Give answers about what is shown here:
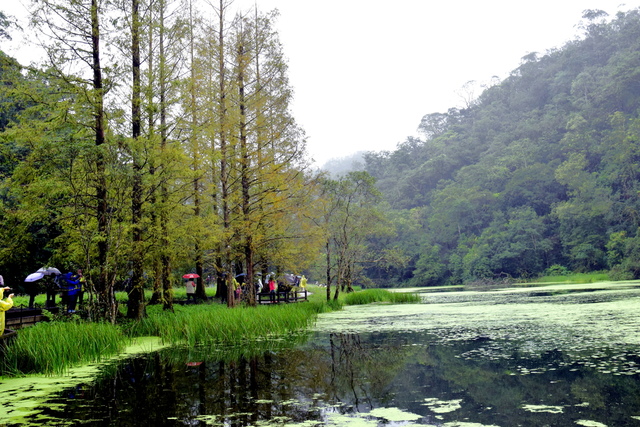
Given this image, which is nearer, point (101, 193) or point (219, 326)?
point (219, 326)

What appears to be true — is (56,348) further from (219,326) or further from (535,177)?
(535,177)

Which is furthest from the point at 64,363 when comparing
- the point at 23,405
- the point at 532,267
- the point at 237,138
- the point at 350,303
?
the point at 532,267

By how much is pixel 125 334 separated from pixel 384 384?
24.9 feet

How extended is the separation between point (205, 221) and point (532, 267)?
4432 cm

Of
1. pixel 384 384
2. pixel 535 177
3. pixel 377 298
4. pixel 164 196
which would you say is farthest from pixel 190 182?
pixel 535 177

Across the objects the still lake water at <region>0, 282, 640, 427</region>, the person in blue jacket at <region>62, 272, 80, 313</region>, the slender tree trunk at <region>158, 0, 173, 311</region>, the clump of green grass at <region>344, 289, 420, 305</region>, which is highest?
the slender tree trunk at <region>158, 0, 173, 311</region>

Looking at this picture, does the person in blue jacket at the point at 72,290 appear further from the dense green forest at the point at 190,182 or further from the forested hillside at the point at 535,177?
the forested hillside at the point at 535,177

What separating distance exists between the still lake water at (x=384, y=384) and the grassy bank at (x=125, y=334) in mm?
775

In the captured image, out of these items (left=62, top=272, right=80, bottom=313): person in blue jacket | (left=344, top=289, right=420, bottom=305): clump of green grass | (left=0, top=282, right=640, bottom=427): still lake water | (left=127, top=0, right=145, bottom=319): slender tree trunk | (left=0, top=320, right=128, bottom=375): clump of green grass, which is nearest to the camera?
(left=0, top=282, right=640, bottom=427): still lake water

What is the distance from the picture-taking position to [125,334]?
11539 millimetres

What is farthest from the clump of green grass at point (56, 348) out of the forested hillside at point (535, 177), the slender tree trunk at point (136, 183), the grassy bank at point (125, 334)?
the forested hillside at point (535, 177)

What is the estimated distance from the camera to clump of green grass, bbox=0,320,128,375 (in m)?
7.69

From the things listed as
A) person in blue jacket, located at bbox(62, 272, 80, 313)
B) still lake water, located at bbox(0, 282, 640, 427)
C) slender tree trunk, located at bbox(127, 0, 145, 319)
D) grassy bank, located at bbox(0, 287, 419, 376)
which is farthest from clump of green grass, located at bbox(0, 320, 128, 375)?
person in blue jacket, located at bbox(62, 272, 80, 313)

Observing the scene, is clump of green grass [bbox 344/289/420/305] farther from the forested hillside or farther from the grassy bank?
the forested hillside
